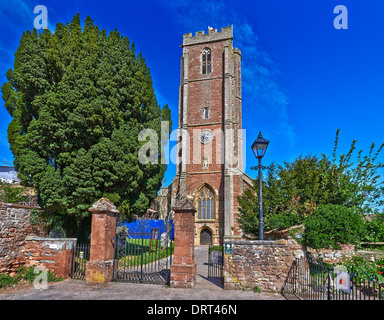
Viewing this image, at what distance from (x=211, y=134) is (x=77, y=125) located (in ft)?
64.0

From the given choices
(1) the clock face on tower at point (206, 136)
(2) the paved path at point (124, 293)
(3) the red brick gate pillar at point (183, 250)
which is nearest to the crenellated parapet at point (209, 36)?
(1) the clock face on tower at point (206, 136)

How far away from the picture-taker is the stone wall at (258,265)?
26.3 feet

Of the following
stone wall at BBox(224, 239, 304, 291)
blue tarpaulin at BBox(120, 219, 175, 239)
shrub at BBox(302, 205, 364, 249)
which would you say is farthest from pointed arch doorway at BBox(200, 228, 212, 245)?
stone wall at BBox(224, 239, 304, 291)

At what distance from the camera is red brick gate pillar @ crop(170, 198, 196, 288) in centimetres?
844

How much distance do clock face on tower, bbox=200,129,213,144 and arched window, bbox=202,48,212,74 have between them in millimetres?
7551

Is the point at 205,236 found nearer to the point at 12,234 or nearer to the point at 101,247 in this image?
the point at 101,247

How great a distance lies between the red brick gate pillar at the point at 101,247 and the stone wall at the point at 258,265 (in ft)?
13.1

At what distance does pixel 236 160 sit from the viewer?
96.7ft

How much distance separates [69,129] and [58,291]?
644cm

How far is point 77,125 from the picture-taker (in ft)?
38.2

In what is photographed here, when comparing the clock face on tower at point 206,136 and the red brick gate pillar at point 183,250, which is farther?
the clock face on tower at point 206,136

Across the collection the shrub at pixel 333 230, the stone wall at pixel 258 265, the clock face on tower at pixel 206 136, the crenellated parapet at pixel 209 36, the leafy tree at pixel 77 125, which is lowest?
the stone wall at pixel 258 265

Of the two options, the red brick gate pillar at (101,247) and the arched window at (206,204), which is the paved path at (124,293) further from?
the arched window at (206,204)

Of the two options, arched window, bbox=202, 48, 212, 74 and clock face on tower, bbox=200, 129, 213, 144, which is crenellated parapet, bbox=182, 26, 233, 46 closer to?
arched window, bbox=202, 48, 212, 74
